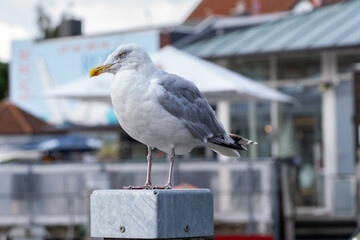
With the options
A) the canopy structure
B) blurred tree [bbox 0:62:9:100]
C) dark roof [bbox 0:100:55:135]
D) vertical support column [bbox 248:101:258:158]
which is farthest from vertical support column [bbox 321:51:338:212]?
blurred tree [bbox 0:62:9:100]

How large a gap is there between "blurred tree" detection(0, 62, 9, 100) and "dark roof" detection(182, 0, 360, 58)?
5038 centimetres

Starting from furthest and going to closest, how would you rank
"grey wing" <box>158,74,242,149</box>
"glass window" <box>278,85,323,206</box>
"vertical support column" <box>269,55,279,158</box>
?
"vertical support column" <box>269,55,279,158</box>, "glass window" <box>278,85,323,206</box>, "grey wing" <box>158,74,242,149</box>

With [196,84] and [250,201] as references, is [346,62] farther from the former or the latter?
[250,201]

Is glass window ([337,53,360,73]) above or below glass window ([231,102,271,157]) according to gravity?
above

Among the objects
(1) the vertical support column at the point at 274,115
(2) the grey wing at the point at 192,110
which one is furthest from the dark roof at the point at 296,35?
(2) the grey wing at the point at 192,110

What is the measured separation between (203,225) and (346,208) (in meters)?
15.6

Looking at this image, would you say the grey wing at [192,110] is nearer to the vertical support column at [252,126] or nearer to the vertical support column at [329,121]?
the vertical support column at [329,121]

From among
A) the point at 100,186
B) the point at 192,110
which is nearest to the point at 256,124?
the point at 100,186

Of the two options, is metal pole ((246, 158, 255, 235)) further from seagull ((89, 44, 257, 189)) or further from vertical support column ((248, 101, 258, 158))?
seagull ((89, 44, 257, 189))

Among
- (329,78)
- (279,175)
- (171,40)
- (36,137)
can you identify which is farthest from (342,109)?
(36,137)

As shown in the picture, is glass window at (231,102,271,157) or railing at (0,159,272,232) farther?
glass window at (231,102,271,157)

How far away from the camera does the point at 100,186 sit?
52.9 ft

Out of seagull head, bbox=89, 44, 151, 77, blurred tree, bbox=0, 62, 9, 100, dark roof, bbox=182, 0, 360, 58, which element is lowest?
seagull head, bbox=89, 44, 151, 77

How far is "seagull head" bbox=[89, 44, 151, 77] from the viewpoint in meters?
4.52
